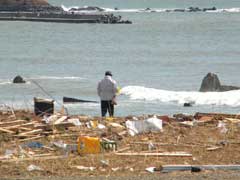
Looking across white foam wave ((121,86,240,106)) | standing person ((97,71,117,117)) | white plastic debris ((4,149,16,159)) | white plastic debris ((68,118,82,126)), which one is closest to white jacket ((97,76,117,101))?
standing person ((97,71,117,117))

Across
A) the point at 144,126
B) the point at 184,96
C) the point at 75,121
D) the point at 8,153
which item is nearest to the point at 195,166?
the point at 144,126

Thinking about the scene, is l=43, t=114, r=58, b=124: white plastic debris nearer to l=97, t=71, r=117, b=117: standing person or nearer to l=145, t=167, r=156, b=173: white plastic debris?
l=97, t=71, r=117, b=117: standing person

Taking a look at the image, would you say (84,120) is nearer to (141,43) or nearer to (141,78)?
(141,78)

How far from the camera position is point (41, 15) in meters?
127

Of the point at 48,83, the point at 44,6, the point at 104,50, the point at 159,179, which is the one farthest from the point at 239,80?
the point at 44,6

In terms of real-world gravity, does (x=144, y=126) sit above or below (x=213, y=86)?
above

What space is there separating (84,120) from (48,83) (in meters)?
23.0

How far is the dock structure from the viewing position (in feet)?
395

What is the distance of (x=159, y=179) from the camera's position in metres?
11.4

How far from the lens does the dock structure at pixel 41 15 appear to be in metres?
120

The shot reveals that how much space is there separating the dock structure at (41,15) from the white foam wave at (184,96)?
275ft

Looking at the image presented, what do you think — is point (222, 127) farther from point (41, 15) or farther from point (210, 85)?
→ point (41, 15)

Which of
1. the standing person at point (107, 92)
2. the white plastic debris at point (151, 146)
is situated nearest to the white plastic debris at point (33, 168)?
the white plastic debris at point (151, 146)

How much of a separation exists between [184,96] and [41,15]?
95686 mm
